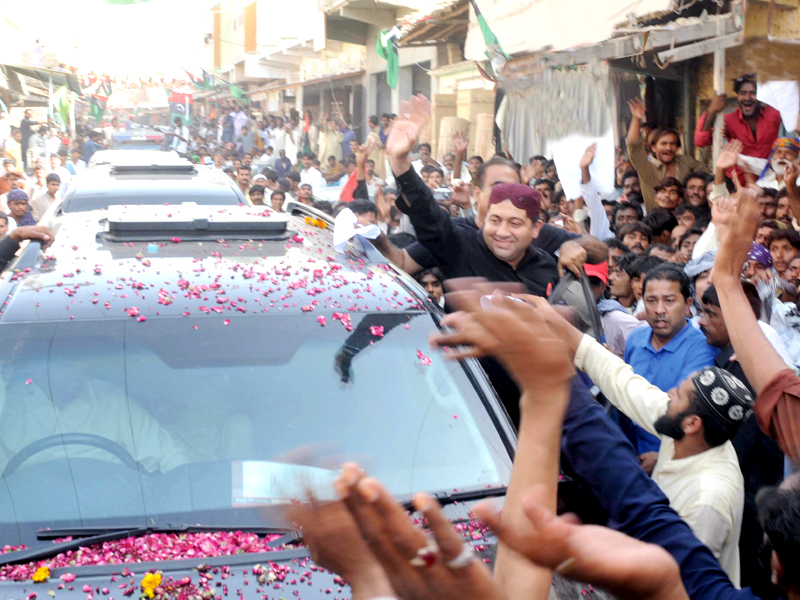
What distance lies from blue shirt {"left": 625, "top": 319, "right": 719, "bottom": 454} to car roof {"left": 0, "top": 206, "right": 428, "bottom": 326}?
1.28 m

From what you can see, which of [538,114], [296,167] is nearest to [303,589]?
[538,114]

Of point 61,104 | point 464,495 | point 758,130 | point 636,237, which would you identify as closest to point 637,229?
point 636,237

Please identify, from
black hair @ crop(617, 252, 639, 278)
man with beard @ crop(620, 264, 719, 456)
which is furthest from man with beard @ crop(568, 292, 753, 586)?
black hair @ crop(617, 252, 639, 278)

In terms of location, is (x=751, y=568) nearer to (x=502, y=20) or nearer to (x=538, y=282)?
(x=538, y=282)

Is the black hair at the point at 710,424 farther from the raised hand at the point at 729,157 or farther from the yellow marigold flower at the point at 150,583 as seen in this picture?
the raised hand at the point at 729,157

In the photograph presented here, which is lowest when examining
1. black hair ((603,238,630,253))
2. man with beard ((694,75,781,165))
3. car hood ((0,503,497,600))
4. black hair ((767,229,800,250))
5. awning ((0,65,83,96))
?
car hood ((0,503,497,600))

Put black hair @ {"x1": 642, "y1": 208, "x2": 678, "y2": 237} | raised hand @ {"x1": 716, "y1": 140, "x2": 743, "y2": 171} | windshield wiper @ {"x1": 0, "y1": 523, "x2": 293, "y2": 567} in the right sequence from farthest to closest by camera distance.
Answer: black hair @ {"x1": 642, "y1": 208, "x2": 678, "y2": 237} → raised hand @ {"x1": 716, "y1": 140, "x2": 743, "y2": 171} → windshield wiper @ {"x1": 0, "y1": 523, "x2": 293, "y2": 567}

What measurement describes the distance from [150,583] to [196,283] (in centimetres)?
121

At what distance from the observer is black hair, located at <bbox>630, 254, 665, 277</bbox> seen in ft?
16.7

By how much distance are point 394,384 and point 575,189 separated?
6.04 meters

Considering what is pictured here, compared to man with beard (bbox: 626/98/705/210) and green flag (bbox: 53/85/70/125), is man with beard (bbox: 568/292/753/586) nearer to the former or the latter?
man with beard (bbox: 626/98/705/210)

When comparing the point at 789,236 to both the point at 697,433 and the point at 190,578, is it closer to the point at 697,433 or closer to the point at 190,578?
the point at 697,433

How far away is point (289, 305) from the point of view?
9.96 feet

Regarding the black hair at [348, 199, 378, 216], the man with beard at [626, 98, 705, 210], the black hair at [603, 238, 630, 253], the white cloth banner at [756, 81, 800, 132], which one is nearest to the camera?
the black hair at [603, 238, 630, 253]
